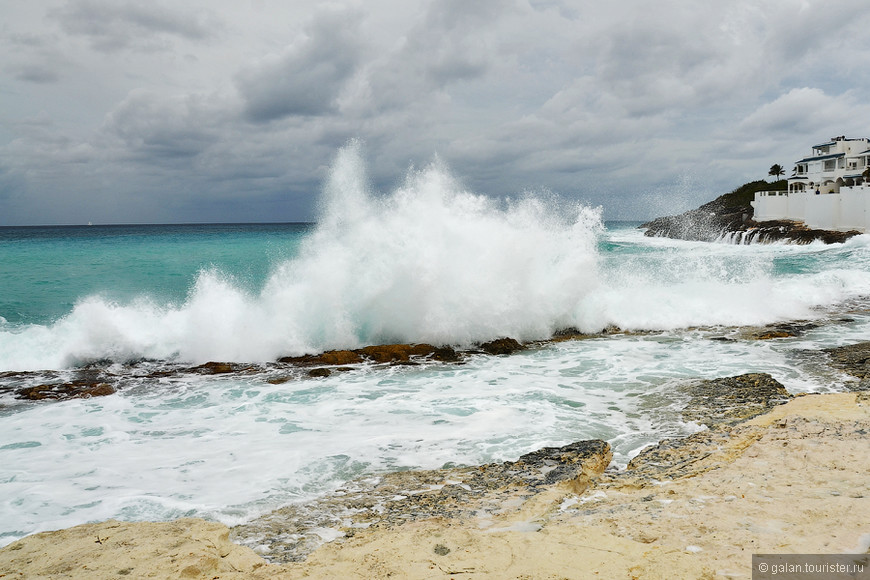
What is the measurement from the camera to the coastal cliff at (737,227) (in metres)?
37.9

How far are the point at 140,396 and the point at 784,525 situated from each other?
913 cm

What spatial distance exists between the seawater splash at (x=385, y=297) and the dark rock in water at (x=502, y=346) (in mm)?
636

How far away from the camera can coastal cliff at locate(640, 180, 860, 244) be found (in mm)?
37884

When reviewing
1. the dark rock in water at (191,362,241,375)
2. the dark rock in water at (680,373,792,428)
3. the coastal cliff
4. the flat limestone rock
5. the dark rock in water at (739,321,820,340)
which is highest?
the coastal cliff

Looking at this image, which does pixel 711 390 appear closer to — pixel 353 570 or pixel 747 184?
pixel 353 570

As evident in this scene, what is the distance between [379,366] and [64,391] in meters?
5.51

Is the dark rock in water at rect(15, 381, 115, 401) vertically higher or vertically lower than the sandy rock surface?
lower

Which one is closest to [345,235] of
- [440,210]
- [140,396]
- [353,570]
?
[440,210]

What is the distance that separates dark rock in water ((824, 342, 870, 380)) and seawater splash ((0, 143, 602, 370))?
5.49 m

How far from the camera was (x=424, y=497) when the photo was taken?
470 centimetres

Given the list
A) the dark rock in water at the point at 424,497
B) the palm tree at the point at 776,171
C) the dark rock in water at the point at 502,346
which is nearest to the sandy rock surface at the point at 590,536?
the dark rock in water at the point at 424,497

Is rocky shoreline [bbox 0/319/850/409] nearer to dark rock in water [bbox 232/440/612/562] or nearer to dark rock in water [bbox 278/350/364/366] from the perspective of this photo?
dark rock in water [bbox 278/350/364/366]

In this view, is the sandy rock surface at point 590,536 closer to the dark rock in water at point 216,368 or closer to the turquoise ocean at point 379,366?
the turquoise ocean at point 379,366

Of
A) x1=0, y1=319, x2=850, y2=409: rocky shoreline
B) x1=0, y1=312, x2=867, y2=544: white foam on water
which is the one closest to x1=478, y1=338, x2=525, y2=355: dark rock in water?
x1=0, y1=319, x2=850, y2=409: rocky shoreline
